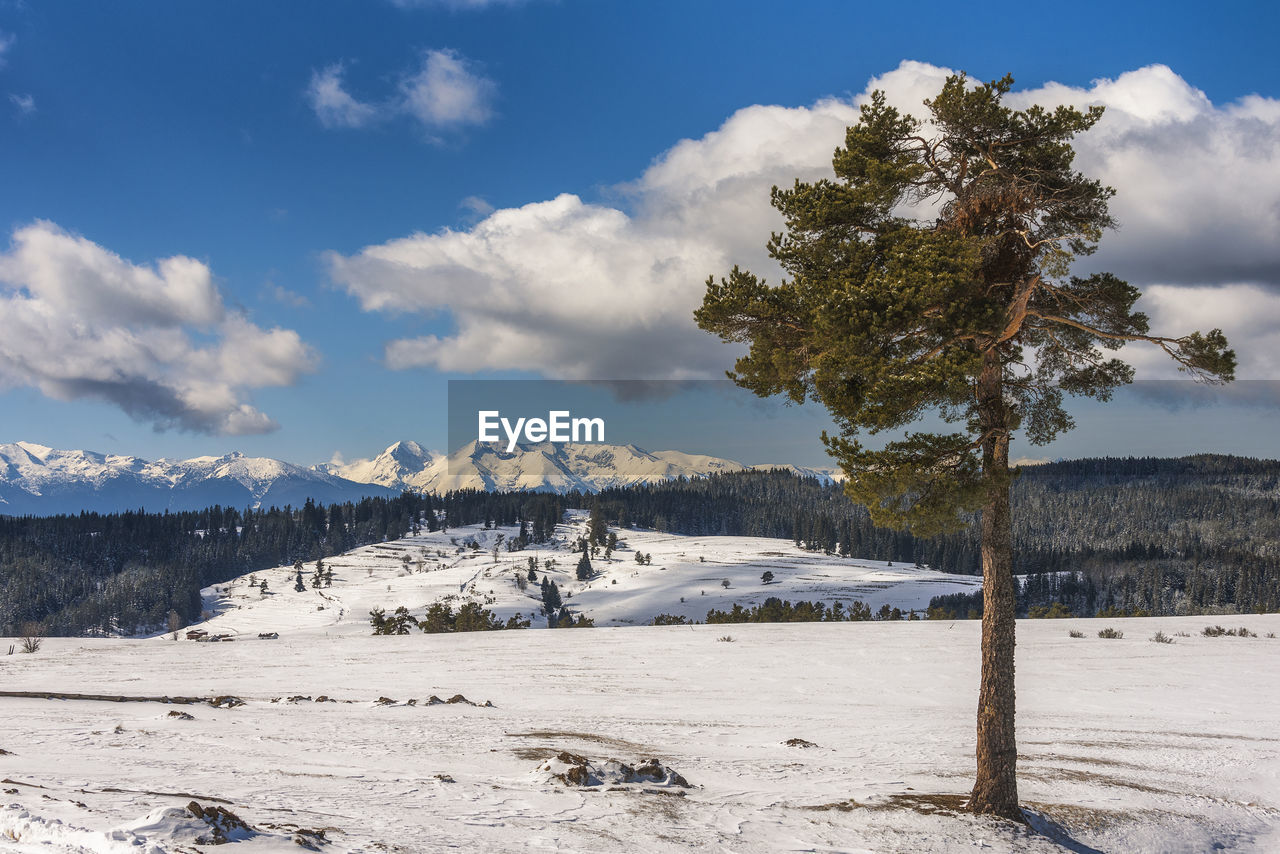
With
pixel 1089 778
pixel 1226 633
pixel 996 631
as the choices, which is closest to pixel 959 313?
pixel 996 631

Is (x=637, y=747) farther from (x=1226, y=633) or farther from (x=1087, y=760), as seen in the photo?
(x=1226, y=633)

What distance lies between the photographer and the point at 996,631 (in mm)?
11289

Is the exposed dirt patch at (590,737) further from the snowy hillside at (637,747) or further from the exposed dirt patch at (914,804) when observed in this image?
the exposed dirt patch at (914,804)

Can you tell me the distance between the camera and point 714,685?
2200 centimetres

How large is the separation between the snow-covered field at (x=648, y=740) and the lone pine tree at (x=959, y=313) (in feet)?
8.47

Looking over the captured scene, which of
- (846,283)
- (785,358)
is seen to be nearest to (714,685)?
(785,358)

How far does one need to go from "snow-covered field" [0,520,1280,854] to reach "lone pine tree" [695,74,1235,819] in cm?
258

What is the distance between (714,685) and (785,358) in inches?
509

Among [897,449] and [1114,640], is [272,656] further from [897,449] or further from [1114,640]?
[1114,640]

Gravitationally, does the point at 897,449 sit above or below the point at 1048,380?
below

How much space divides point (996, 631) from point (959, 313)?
480 centimetres

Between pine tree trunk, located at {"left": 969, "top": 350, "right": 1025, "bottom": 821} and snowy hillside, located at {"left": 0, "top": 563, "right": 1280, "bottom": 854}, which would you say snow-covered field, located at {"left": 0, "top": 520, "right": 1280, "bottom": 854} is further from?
pine tree trunk, located at {"left": 969, "top": 350, "right": 1025, "bottom": 821}

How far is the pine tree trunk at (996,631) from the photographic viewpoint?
1084cm

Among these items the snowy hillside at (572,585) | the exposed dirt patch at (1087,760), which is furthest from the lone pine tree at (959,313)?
the snowy hillside at (572,585)
